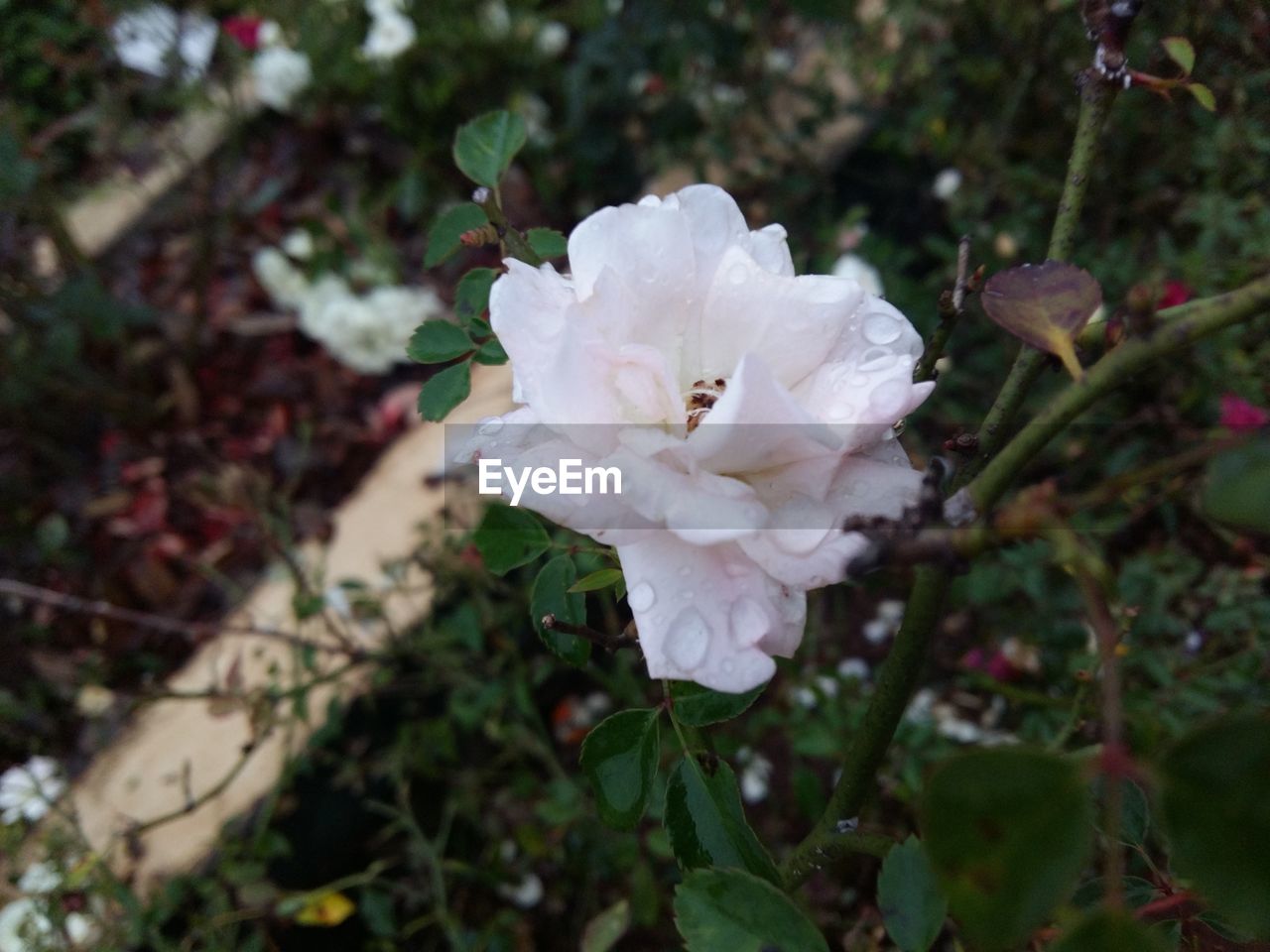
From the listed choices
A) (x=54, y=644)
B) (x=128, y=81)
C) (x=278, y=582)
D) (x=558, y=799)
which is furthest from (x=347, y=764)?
(x=128, y=81)

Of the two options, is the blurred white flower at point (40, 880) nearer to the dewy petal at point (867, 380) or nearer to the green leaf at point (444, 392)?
the green leaf at point (444, 392)

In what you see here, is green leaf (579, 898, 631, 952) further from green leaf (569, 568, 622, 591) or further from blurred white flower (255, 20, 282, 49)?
blurred white flower (255, 20, 282, 49)

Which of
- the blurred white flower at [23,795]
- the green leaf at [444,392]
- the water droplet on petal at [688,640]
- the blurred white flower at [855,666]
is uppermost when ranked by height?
the water droplet on petal at [688,640]

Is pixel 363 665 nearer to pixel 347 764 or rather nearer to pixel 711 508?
pixel 347 764

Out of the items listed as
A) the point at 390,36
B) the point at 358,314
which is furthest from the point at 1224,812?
the point at 390,36

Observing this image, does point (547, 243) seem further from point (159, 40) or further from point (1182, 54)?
point (159, 40)

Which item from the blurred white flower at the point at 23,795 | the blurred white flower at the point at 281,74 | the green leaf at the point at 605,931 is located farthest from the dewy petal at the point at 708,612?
the blurred white flower at the point at 281,74
